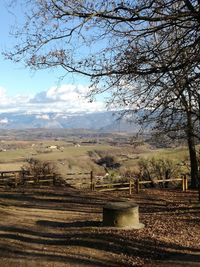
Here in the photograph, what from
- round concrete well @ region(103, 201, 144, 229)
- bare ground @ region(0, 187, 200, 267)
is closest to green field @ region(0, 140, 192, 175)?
bare ground @ region(0, 187, 200, 267)

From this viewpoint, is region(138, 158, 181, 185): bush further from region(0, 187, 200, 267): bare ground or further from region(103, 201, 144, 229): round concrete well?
region(103, 201, 144, 229): round concrete well

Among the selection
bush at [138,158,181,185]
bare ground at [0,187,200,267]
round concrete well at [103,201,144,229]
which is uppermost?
bush at [138,158,181,185]

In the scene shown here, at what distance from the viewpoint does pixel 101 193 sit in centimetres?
2514

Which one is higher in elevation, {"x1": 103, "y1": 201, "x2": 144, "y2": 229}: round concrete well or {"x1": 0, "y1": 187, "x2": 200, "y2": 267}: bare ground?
{"x1": 103, "y1": 201, "x2": 144, "y2": 229}: round concrete well

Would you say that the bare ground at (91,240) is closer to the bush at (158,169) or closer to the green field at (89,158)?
the green field at (89,158)

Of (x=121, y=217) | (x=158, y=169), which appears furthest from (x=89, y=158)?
(x=121, y=217)

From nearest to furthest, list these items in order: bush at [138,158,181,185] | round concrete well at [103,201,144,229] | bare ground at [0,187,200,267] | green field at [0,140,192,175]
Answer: bare ground at [0,187,200,267] → round concrete well at [103,201,144,229] → bush at [138,158,181,185] → green field at [0,140,192,175]

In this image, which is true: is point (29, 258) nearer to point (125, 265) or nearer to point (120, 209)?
point (125, 265)

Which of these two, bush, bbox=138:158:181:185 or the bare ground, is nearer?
the bare ground

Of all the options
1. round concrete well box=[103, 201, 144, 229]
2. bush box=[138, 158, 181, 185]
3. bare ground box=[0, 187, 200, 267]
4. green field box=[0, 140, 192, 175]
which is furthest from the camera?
green field box=[0, 140, 192, 175]

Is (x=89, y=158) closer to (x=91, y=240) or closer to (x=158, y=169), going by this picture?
(x=158, y=169)

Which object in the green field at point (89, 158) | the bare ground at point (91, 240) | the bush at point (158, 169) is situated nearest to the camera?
the bare ground at point (91, 240)

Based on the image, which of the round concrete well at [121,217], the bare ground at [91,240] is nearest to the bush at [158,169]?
the bare ground at [91,240]

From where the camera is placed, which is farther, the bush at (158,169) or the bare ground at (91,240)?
the bush at (158,169)
